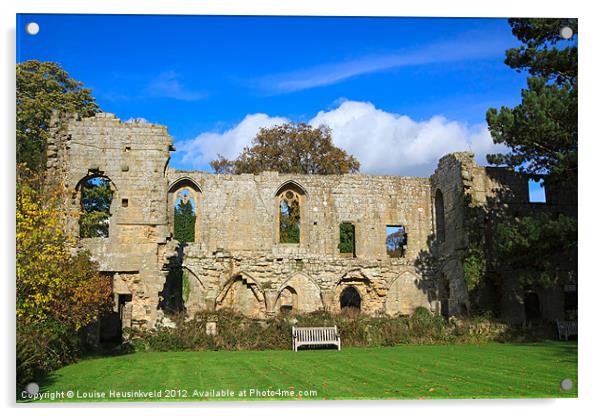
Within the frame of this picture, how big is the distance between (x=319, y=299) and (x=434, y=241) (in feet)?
17.4

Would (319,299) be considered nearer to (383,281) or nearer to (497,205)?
(383,281)

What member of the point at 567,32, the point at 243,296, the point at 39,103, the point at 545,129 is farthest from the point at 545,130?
the point at 39,103

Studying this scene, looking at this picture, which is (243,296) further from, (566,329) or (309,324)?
(566,329)

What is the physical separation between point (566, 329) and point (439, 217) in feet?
25.1

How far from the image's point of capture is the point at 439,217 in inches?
1034

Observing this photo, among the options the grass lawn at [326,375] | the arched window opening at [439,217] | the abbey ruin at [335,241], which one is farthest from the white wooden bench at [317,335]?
the arched window opening at [439,217]

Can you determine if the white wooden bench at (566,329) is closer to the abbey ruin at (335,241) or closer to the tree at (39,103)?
the abbey ruin at (335,241)

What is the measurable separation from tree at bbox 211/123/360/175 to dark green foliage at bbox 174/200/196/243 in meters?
5.10

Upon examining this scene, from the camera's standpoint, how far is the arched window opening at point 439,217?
2619cm

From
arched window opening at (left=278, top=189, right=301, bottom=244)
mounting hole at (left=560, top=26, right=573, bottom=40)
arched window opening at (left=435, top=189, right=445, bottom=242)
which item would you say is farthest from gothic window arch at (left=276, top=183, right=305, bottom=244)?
mounting hole at (left=560, top=26, right=573, bottom=40)

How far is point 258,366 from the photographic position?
12906mm

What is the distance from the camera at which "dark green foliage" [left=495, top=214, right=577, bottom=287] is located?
15531mm

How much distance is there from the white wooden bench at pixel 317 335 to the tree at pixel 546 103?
22.4ft
